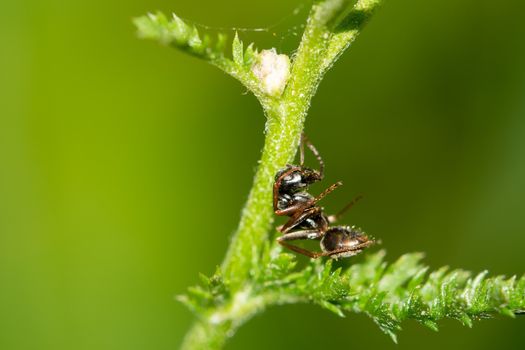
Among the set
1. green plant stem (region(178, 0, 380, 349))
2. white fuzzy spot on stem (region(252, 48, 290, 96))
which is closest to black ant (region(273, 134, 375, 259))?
green plant stem (region(178, 0, 380, 349))

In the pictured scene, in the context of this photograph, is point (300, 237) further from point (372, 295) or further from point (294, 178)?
point (372, 295)

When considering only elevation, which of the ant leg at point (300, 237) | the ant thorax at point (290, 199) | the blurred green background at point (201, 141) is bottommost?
the ant leg at point (300, 237)

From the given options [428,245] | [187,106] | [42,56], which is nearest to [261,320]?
[428,245]

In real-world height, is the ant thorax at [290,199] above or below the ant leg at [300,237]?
above

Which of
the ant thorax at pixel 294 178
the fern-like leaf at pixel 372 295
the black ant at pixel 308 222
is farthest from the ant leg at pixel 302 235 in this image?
the fern-like leaf at pixel 372 295

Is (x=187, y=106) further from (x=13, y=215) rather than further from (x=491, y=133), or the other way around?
(x=491, y=133)

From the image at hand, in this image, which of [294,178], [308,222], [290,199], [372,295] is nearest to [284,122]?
[294,178]

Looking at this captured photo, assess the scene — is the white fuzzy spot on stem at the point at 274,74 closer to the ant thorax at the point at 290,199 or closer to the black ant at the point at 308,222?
the black ant at the point at 308,222
